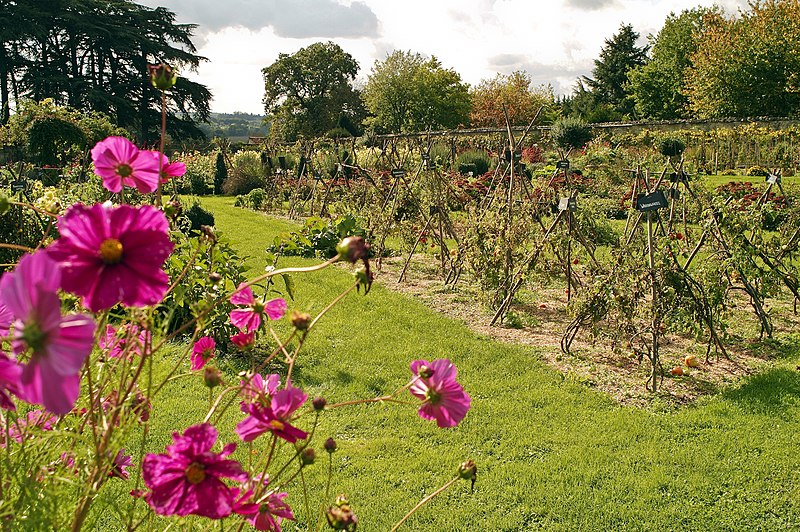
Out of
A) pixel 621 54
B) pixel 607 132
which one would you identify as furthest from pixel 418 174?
pixel 621 54

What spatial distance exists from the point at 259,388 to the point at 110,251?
343 mm

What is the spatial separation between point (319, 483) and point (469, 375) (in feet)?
4.41

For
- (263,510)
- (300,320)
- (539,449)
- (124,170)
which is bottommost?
(539,449)

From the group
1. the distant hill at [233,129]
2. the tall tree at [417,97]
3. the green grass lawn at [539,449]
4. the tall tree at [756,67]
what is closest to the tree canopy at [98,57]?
the distant hill at [233,129]

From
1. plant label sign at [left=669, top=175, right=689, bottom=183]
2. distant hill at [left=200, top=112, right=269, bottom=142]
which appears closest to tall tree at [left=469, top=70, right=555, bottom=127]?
distant hill at [left=200, top=112, right=269, bottom=142]

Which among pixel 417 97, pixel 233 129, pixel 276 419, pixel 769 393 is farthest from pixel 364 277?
pixel 233 129

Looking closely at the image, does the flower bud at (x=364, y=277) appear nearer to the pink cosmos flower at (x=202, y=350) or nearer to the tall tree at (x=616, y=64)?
the pink cosmos flower at (x=202, y=350)

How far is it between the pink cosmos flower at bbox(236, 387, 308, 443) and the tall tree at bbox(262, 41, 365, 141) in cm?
3659

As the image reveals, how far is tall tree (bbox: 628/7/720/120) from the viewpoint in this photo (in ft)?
99.2

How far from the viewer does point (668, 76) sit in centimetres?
3061

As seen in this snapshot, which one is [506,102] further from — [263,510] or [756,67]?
[263,510]

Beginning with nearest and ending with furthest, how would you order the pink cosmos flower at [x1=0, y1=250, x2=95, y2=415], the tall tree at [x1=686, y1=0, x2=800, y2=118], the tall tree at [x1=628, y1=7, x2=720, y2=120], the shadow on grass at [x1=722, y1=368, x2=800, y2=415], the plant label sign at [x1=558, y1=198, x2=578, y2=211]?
the pink cosmos flower at [x1=0, y1=250, x2=95, y2=415] → the shadow on grass at [x1=722, y1=368, x2=800, y2=415] → the plant label sign at [x1=558, y1=198, x2=578, y2=211] → the tall tree at [x1=686, y1=0, x2=800, y2=118] → the tall tree at [x1=628, y1=7, x2=720, y2=120]

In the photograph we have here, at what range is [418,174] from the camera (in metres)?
7.04

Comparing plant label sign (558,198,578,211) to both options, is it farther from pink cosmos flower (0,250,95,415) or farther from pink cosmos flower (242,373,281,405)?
pink cosmos flower (0,250,95,415)
